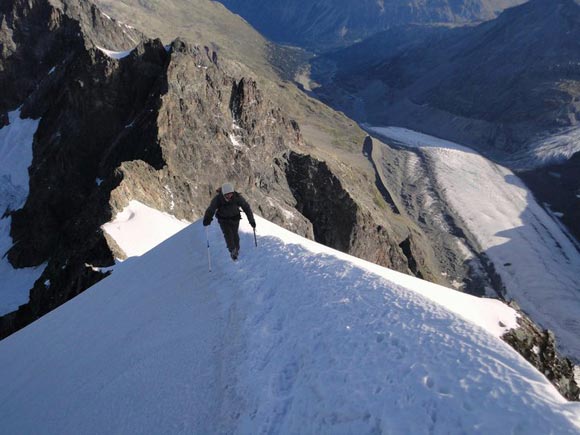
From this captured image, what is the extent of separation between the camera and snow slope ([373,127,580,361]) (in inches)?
3100

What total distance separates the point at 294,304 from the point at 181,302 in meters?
4.18

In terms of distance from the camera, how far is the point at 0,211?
5728 cm

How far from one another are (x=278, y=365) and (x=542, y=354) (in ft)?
52.0

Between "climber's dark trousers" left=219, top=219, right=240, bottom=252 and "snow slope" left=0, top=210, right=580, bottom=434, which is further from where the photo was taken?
"climber's dark trousers" left=219, top=219, right=240, bottom=252

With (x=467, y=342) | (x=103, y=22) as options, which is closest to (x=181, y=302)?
(x=467, y=342)

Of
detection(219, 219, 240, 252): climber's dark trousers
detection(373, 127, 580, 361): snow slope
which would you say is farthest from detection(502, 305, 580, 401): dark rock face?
detection(373, 127, 580, 361): snow slope

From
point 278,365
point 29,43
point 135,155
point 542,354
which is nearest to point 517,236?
point 135,155

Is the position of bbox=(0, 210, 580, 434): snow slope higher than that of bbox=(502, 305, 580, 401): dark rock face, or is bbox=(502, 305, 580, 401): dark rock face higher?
bbox=(0, 210, 580, 434): snow slope

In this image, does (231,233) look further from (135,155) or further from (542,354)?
(135,155)

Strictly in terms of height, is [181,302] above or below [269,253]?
below

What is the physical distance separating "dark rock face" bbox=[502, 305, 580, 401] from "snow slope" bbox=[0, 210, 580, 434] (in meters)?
11.0

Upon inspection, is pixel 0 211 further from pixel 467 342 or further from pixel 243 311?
pixel 467 342

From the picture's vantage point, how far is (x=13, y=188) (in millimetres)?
A: 58594

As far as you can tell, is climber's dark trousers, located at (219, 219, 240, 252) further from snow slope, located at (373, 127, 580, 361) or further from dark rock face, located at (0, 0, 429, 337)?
snow slope, located at (373, 127, 580, 361)
